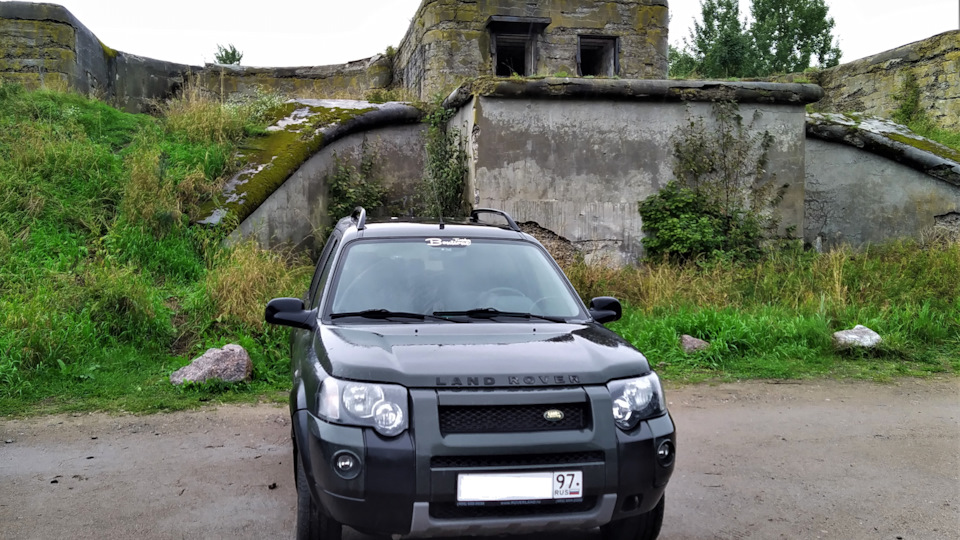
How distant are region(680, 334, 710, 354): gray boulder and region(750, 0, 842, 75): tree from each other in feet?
105

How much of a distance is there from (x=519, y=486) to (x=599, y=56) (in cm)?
1518

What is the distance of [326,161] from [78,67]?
5.81m

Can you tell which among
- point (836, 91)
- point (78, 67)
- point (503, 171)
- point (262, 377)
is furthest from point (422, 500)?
point (836, 91)

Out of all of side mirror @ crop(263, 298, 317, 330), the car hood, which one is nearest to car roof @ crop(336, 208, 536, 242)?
side mirror @ crop(263, 298, 317, 330)

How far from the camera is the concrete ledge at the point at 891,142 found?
11312mm

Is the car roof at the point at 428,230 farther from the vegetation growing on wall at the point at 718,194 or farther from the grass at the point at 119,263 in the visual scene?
the vegetation growing on wall at the point at 718,194

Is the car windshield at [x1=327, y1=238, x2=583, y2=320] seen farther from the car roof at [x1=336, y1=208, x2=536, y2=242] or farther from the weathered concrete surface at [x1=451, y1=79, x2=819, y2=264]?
the weathered concrete surface at [x1=451, y1=79, x2=819, y2=264]

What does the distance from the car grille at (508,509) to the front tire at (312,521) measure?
580mm

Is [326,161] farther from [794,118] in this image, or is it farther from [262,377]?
[794,118]

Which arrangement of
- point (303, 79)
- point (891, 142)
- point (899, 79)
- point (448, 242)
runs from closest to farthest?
point (448, 242), point (891, 142), point (899, 79), point (303, 79)

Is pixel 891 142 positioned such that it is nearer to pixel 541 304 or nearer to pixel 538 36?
pixel 538 36

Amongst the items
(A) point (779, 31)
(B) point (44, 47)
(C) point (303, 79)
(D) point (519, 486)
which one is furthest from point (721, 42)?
(D) point (519, 486)

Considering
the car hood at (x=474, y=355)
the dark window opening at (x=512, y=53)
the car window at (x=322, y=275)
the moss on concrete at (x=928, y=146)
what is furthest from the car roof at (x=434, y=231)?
the dark window opening at (x=512, y=53)

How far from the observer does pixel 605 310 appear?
4.22m
